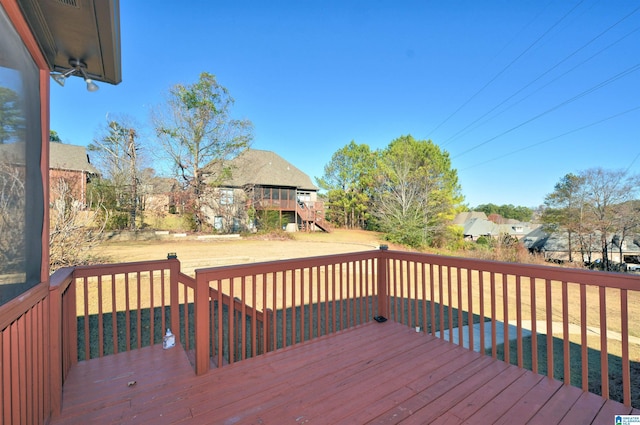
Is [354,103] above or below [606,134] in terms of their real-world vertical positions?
above

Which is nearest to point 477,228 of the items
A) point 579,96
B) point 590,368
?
point 579,96

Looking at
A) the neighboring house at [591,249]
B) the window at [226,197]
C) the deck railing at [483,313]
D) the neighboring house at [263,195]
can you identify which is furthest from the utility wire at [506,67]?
the window at [226,197]

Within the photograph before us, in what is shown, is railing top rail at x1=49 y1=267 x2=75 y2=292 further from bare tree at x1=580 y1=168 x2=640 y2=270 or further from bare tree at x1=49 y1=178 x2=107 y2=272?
bare tree at x1=580 y1=168 x2=640 y2=270

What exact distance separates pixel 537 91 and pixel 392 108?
8146mm

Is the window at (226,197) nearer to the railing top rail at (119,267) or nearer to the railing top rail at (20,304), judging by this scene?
the railing top rail at (119,267)

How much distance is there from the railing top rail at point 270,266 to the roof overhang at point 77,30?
5.85ft

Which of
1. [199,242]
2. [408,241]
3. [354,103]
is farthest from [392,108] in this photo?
[199,242]

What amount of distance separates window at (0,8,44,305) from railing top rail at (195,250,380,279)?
2.93 feet

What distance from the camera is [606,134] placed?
16.8 m

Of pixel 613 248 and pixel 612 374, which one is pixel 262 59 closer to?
pixel 612 374

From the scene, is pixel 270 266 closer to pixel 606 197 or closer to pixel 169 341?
pixel 169 341

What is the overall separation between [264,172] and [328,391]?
2019 cm

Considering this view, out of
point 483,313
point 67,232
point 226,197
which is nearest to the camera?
point 483,313

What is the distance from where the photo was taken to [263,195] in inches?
715
